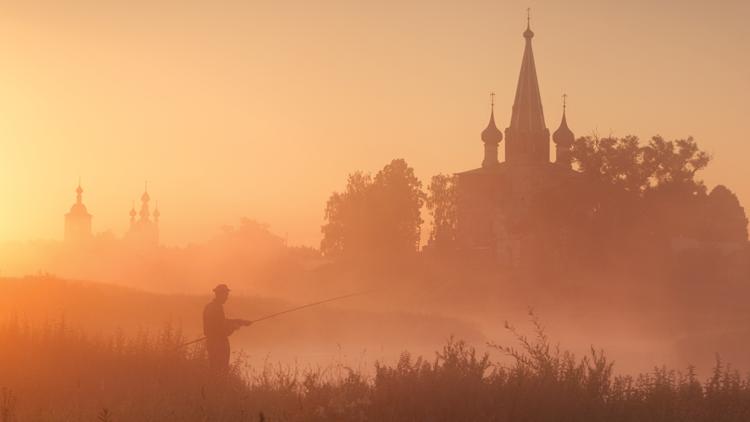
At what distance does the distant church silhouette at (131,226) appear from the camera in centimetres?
12875

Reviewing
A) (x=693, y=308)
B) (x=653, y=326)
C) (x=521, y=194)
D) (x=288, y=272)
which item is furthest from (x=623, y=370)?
(x=521, y=194)

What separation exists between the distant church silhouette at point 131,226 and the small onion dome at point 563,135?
190ft

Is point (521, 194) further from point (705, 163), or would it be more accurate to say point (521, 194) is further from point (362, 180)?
point (705, 163)

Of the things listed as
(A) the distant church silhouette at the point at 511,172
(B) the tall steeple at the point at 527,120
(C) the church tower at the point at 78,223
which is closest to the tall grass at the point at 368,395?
(A) the distant church silhouette at the point at 511,172

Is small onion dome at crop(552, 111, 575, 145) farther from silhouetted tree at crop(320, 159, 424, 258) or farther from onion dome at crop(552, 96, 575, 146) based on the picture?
silhouetted tree at crop(320, 159, 424, 258)

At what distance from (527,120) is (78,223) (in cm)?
6108

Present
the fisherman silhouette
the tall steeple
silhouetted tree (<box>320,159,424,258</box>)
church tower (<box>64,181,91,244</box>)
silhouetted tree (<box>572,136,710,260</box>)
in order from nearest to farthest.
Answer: the fisherman silhouette
silhouetted tree (<box>572,136,710,260</box>)
silhouetted tree (<box>320,159,424,258</box>)
the tall steeple
church tower (<box>64,181,91,244</box>)

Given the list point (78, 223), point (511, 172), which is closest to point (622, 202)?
point (511, 172)

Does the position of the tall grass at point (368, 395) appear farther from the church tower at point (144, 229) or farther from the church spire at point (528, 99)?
the church tower at point (144, 229)

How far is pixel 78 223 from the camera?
130000 mm

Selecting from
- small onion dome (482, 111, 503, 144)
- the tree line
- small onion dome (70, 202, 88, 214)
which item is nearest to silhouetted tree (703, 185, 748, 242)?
the tree line

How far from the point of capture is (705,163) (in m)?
71.3

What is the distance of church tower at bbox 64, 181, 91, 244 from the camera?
12825 cm

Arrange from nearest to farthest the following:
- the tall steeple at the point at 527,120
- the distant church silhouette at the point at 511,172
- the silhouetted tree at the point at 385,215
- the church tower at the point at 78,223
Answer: the silhouetted tree at the point at 385,215 → the distant church silhouette at the point at 511,172 → the tall steeple at the point at 527,120 → the church tower at the point at 78,223
